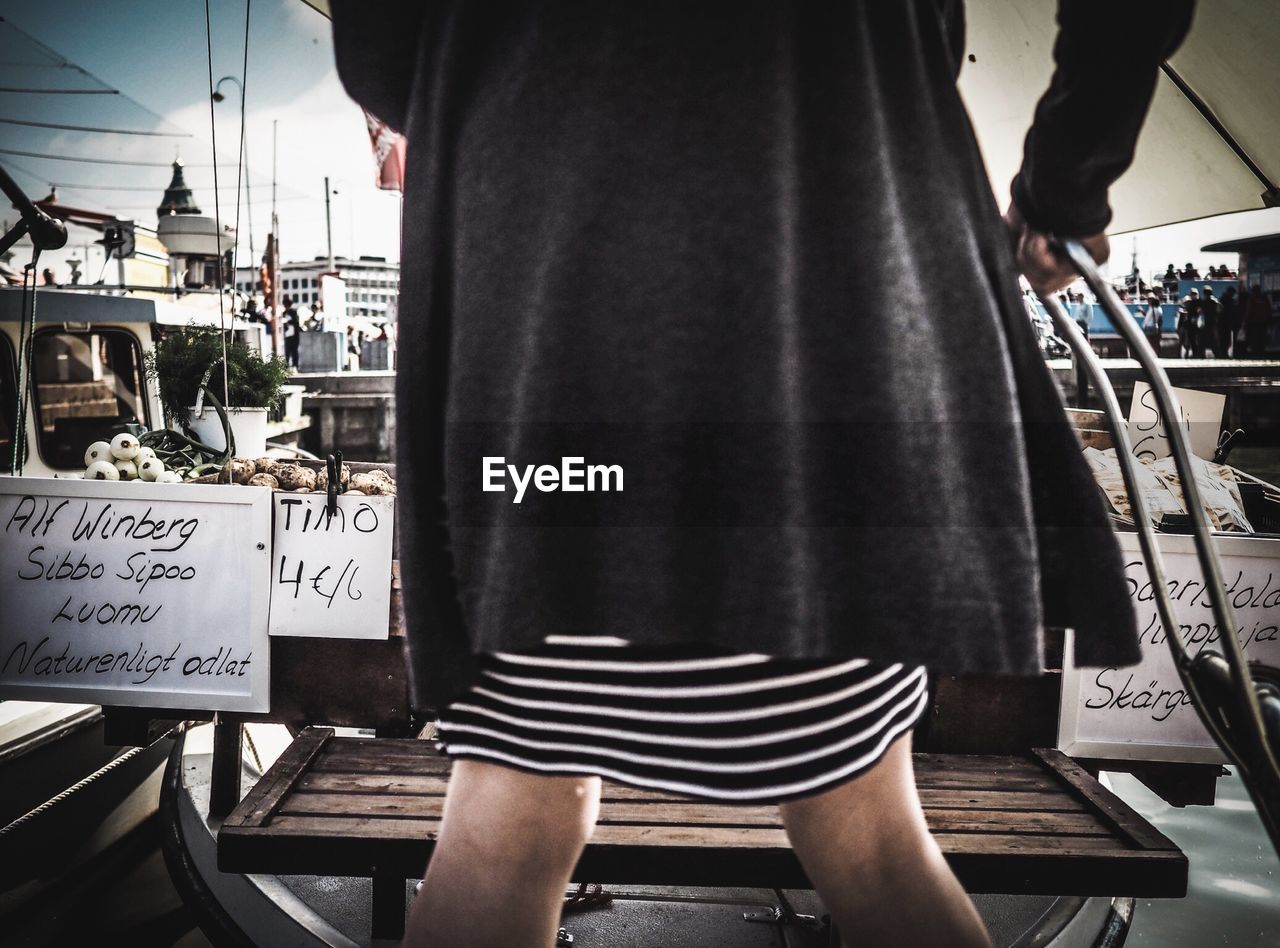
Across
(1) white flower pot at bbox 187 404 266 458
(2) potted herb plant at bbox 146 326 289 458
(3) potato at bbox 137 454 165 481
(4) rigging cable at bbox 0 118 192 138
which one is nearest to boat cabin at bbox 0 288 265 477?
(2) potted herb plant at bbox 146 326 289 458

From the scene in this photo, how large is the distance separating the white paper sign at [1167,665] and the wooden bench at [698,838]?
14 centimetres

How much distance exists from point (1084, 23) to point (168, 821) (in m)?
2.48

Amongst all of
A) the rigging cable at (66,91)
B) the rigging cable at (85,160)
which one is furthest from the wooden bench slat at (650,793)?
the rigging cable at (66,91)

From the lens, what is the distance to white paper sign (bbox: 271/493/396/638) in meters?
1.68

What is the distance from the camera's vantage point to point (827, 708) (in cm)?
66

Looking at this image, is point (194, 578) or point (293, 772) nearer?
point (293, 772)

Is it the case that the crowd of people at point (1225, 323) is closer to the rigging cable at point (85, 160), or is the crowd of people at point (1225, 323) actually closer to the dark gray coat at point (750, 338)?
the rigging cable at point (85, 160)

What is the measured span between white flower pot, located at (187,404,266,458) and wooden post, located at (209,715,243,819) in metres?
0.99

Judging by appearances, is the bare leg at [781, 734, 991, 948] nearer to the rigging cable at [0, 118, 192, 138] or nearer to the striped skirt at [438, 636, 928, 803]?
the striped skirt at [438, 636, 928, 803]

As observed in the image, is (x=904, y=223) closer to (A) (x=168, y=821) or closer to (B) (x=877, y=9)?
(B) (x=877, y=9)

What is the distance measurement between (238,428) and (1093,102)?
2736mm

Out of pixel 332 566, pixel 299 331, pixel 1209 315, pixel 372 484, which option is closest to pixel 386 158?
pixel 372 484

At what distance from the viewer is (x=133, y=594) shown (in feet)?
5.77

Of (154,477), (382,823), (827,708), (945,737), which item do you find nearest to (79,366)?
Result: (154,477)
